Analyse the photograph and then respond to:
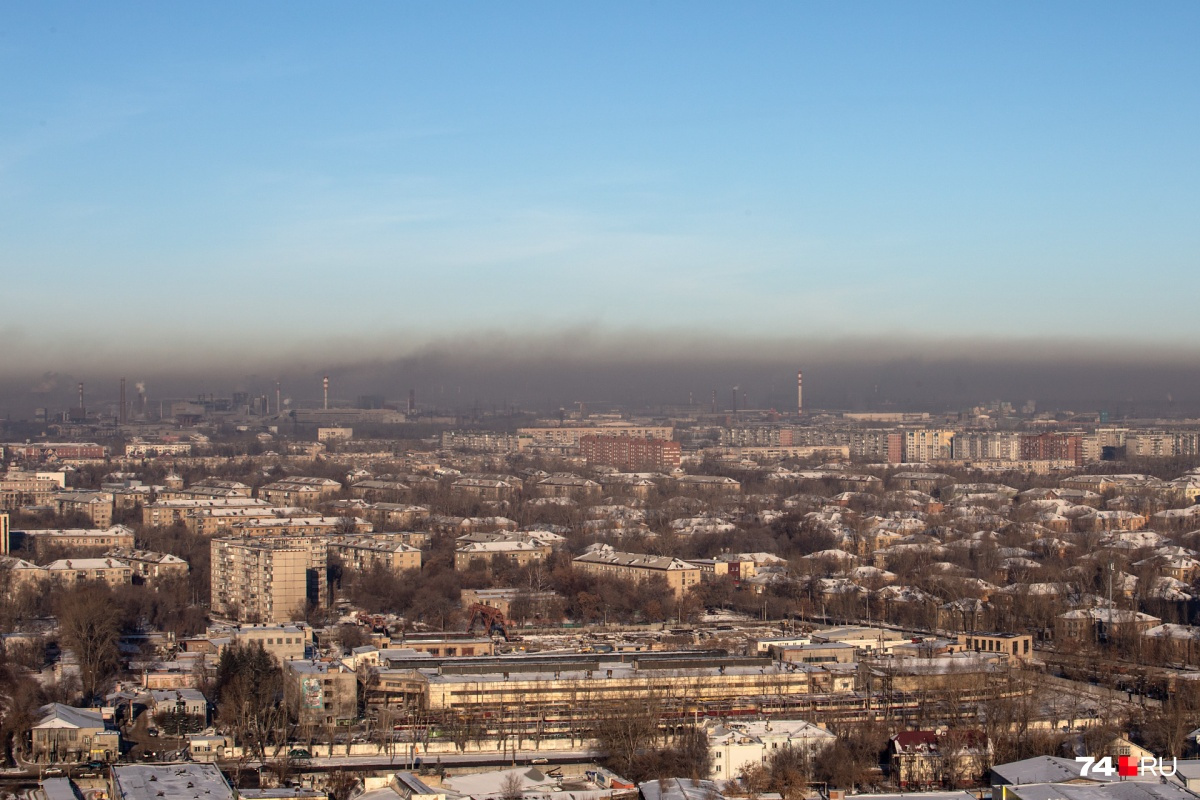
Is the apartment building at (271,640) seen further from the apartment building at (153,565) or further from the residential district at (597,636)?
the apartment building at (153,565)

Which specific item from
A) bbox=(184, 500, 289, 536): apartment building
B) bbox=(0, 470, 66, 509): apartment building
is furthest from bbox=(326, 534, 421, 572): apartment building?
bbox=(0, 470, 66, 509): apartment building

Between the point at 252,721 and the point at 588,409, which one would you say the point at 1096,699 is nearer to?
the point at 252,721

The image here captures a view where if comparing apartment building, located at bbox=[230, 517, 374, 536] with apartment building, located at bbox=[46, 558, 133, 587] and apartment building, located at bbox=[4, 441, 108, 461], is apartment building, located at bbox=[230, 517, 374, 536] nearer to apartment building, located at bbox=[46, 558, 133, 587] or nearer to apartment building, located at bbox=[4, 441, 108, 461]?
apartment building, located at bbox=[46, 558, 133, 587]

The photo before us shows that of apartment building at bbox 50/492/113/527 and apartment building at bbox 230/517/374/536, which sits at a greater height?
apartment building at bbox 230/517/374/536

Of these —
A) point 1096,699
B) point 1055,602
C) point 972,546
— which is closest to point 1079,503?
point 972,546

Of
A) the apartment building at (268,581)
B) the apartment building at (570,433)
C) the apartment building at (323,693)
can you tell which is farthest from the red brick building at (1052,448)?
the apartment building at (323,693)

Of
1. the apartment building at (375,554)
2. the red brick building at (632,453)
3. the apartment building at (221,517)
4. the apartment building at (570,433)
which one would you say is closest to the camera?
the apartment building at (375,554)
